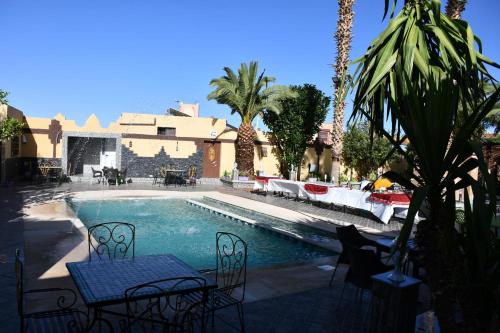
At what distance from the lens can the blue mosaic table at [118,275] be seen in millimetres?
3217

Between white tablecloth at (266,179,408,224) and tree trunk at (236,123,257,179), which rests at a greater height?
tree trunk at (236,123,257,179)

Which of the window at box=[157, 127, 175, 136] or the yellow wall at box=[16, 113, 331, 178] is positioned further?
the window at box=[157, 127, 175, 136]

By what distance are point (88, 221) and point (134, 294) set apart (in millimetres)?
8655

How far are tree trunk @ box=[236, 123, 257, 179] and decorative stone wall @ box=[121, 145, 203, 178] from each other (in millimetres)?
2671

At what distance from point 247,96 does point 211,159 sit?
4.62 m

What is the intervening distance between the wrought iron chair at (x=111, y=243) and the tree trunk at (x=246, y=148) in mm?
10924

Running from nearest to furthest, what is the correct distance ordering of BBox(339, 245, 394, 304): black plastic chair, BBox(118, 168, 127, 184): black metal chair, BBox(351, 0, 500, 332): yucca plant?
BBox(351, 0, 500, 332): yucca plant, BBox(339, 245, 394, 304): black plastic chair, BBox(118, 168, 127, 184): black metal chair

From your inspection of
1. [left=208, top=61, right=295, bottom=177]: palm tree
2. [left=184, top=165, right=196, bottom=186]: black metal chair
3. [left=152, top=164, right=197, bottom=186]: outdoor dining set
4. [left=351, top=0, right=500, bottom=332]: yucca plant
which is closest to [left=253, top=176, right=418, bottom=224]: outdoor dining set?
[left=208, top=61, right=295, bottom=177]: palm tree

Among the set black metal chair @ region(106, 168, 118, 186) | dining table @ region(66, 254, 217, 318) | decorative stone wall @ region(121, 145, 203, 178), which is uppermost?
decorative stone wall @ region(121, 145, 203, 178)

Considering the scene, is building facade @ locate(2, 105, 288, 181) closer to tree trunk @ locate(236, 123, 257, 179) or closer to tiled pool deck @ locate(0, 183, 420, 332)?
tree trunk @ locate(236, 123, 257, 179)

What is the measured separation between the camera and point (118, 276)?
373 cm

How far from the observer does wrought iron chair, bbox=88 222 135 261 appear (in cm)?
534

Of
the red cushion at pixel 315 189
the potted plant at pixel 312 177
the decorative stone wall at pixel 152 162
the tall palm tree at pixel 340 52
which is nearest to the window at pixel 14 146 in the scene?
the decorative stone wall at pixel 152 162

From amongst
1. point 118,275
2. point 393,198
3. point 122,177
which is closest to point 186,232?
point 393,198
